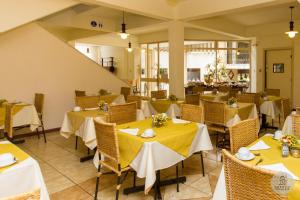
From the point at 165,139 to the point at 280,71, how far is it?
8.22m

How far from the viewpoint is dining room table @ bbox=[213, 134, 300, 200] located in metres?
1.49

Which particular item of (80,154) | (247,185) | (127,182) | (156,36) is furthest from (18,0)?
(156,36)

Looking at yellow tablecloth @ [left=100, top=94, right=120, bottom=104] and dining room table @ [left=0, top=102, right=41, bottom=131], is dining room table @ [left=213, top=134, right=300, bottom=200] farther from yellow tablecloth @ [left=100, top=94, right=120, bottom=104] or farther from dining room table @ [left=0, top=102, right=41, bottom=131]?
yellow tablecloth @ [left=100, top=94, right=120, bottom=104]

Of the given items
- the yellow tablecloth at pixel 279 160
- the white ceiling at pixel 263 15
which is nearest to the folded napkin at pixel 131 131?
the yellow tablecloth at pixel 279 160

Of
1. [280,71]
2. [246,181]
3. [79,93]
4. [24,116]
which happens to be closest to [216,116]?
[246,181]

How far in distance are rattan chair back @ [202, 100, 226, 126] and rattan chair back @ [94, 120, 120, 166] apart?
2214 millimetres

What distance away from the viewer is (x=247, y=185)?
54.7 inches

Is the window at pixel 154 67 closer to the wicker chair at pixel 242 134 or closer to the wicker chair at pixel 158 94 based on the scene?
the wicker chair at pixel 158 94

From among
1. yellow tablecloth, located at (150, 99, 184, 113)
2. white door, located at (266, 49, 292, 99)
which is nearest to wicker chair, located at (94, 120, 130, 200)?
yellow tablecloth, located at (150, 99, 184, 113)

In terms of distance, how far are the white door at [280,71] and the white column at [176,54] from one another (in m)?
4.51

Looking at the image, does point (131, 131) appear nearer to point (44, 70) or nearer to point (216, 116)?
point (216, 116)

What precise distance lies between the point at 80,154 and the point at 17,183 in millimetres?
2609

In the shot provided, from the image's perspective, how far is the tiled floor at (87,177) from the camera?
2.96 m

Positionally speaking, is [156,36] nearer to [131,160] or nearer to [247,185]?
[131,160]
